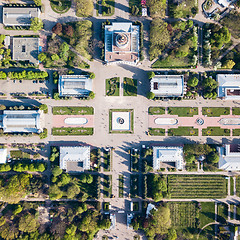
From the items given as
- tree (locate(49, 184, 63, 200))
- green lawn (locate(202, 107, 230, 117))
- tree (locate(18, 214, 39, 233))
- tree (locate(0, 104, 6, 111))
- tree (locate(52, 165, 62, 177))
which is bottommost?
tree (locate(18, 214, 39, 233))

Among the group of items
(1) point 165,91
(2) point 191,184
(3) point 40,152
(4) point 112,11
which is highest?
(4) point 112,11

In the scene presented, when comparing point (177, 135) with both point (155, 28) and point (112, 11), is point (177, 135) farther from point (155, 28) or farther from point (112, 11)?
point (112, 11)

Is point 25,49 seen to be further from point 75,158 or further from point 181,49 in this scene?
point 181,49

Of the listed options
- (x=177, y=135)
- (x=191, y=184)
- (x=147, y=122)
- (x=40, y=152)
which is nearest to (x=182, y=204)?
(x=191, y=184)

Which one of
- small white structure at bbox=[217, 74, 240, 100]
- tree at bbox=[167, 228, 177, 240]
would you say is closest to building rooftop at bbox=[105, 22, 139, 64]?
small white structure at bbox=[217, 74, 240, 100]

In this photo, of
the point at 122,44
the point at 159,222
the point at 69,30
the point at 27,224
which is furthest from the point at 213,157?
the point at 27,224

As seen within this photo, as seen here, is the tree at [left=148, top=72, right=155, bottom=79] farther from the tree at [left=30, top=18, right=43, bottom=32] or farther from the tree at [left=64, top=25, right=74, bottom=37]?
the tree at [left=30, top=18, right=43, bottom=32]

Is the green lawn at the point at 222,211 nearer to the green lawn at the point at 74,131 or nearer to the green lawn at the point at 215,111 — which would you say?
the green lawn at the point at 215,111
